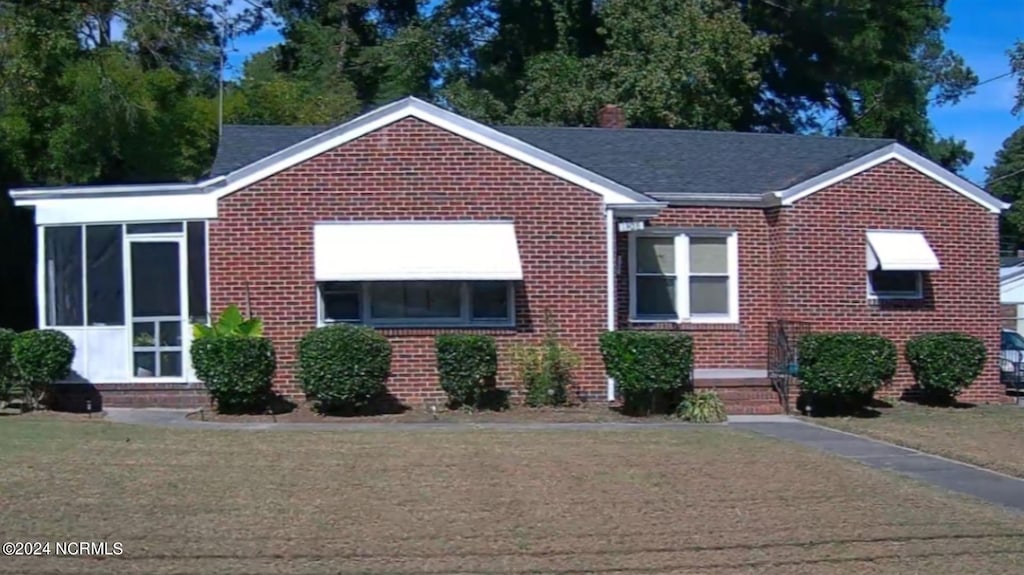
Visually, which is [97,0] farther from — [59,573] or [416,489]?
[59,573]

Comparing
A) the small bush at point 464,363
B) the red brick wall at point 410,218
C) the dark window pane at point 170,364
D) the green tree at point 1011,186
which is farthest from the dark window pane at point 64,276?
the green tree at point 1011,186

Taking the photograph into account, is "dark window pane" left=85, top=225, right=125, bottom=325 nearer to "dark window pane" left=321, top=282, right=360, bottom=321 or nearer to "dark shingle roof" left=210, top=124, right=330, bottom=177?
"dark shingle roof" left=210, top=124, right=330, bottom=177

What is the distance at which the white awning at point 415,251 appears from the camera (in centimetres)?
1806

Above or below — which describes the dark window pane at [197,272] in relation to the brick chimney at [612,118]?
below

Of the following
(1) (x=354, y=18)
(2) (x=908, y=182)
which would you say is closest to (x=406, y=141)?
(2) (x=908, y=182)

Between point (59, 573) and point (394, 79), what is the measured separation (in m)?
31.7

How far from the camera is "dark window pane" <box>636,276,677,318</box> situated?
20.8 metres

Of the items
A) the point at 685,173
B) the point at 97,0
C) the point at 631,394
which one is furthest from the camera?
the point at 97,0

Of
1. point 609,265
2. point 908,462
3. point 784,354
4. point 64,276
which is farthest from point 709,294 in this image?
point 64,276

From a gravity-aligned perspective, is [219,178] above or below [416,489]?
above

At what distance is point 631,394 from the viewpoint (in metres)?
18.1

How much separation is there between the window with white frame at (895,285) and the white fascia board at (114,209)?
33.9ft

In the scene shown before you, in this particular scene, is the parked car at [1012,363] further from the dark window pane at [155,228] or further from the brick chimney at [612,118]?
the dark window pane at [155,228]

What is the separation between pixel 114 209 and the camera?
732 inches
